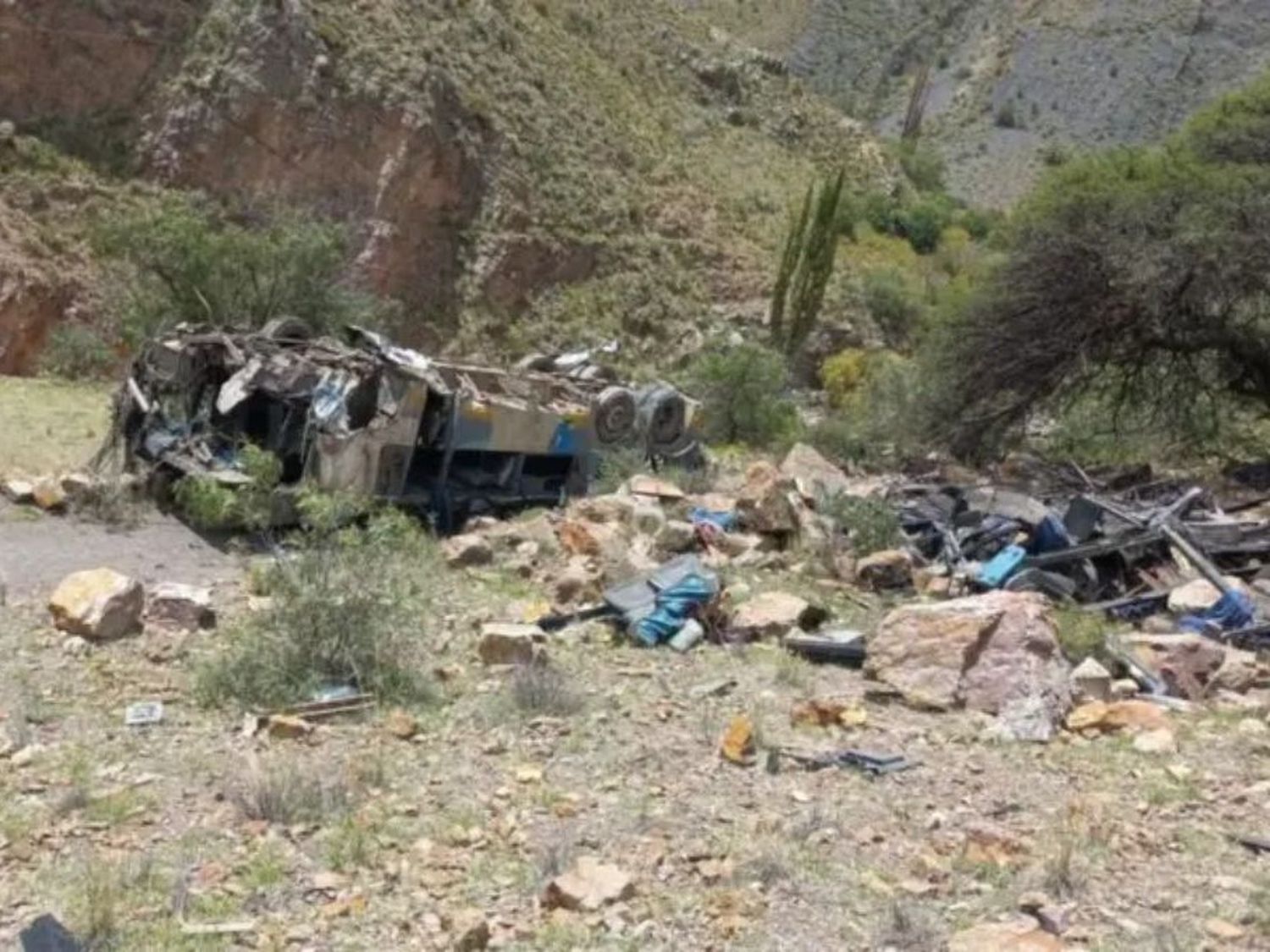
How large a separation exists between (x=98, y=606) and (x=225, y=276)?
15.2 meters

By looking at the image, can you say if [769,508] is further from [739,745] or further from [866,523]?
[739,745]

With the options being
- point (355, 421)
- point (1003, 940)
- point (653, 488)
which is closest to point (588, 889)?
point (1003, 940)

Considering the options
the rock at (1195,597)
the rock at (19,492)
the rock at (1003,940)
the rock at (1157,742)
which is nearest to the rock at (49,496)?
the rock at (19,492)

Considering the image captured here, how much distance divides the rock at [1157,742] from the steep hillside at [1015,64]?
6038 cm

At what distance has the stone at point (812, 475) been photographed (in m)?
14.1

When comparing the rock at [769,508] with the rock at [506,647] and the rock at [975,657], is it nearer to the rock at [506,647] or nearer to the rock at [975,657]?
the rock at [975,657]

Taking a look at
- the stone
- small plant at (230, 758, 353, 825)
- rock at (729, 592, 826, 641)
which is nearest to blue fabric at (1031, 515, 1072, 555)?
the stone

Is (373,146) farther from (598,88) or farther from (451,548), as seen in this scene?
(451,548)

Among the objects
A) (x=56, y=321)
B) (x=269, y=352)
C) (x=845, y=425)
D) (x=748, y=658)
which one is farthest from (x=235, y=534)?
(x=56, y=321)

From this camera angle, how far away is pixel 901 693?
8250mm

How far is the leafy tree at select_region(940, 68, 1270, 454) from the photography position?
17.5 m

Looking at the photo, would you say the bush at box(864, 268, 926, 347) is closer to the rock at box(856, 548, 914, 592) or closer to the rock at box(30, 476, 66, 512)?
the rock at box(856, 548, 914, 592)

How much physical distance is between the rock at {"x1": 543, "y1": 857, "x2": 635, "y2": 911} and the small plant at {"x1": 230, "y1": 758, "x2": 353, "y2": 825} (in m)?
1.30

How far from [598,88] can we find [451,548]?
33138mm
